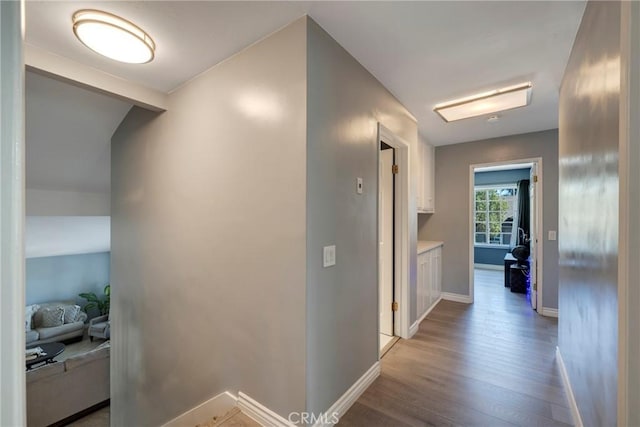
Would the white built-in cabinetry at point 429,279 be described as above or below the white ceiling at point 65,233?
below

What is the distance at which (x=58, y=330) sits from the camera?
6.50 meters

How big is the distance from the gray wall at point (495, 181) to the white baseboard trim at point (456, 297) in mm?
3625

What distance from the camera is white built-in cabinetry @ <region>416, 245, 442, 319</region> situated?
3385 mm

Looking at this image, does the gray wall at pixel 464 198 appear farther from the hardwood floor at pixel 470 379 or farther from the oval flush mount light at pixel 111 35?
the oval flush mount light at pixel 111 35

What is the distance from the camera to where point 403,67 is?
209 cm

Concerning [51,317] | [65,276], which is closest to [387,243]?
[51,317]

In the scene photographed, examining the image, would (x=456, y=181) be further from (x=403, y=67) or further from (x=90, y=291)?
(x=90, y=291)

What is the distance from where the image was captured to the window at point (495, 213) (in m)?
6.93

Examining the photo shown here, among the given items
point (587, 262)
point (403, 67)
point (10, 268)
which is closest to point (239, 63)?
point (403, 67)

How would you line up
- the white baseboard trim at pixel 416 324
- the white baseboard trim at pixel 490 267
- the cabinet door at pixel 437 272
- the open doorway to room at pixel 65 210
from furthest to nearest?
the white baseboard trim at pixel 490 267, the cabinet door at pixel 437 272, the white baseboard trim at pixel 416 324, the open doorway to room at pixel 65 210

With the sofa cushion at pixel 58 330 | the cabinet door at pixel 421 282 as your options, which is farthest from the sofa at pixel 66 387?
the cabinet door at pixel 421 282

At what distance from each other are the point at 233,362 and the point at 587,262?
7.14 feet

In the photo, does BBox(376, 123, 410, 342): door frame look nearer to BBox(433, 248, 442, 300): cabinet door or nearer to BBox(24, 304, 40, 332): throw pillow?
BBox(433, 248, 442, 300): cabinet door

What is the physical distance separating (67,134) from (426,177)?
4.41 m
